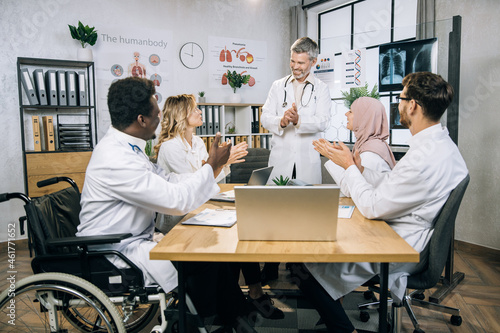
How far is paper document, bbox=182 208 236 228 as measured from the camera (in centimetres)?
160

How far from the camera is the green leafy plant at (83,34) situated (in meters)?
3.93

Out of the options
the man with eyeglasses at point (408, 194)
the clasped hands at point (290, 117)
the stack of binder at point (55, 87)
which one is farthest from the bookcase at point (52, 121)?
the man with eyeglasses at point (408, 194)

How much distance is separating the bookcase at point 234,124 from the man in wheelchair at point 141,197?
9.85ft

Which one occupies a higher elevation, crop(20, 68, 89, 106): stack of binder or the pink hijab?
crop(20, 68, 89, 106): stack of binder

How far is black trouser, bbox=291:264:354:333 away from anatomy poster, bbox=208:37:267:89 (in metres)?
3.79

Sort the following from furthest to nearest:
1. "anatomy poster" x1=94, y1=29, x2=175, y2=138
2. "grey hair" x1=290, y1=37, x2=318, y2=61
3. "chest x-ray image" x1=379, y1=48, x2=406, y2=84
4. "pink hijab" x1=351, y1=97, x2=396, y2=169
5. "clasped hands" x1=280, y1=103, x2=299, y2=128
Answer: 1. "anatomy poster" x1=94, y1=29, x2=175, y2=138
2. "chest x-ray image" x1=379, y1=48, x2=406, y2=84
3. "grey hair" x1=290, y1=37, x2=318, y2=61
4. "clasped hands" x1=280, y1=103, x2=299, y2=128
5. "pink hijab" x1=351, y1=97, x2=396, y2=169

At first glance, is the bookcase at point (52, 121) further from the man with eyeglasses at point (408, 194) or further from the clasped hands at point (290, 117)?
the man with eyeglasses at point (408, 194)

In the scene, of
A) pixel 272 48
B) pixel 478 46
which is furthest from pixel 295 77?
pixel 272 48

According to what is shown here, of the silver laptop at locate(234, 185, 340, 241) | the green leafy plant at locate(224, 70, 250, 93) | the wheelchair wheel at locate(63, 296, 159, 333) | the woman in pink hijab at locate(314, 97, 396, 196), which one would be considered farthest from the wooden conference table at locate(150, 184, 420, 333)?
the green leafy plant at locate(224, 70, 250, 93)

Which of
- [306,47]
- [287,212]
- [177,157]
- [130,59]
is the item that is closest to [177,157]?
[177,157]

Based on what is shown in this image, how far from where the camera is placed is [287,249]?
4.11 feet

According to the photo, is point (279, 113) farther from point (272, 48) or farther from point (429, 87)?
point (272, 48)

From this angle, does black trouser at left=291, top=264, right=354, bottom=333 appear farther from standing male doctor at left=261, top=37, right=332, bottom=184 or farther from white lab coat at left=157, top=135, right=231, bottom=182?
standing male doctor at left=261, top=37, right=332, bottom=184

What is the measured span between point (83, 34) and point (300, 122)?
257 centimetres
